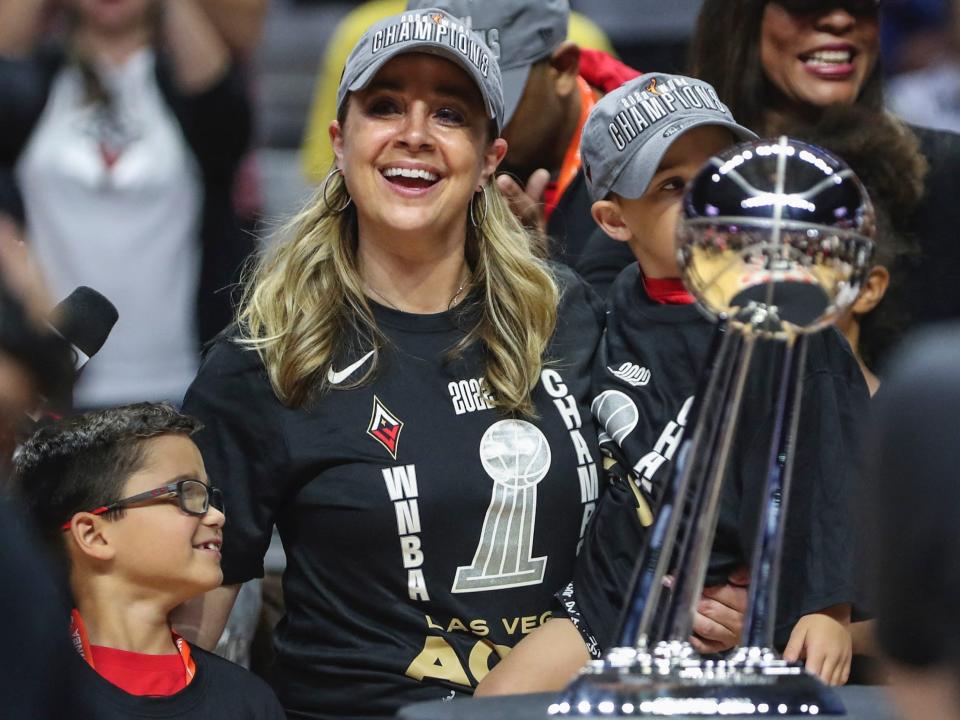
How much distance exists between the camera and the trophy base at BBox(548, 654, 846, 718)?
4.92 ft

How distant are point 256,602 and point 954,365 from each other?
6.50 feet

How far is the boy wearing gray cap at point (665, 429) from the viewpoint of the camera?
2123mm

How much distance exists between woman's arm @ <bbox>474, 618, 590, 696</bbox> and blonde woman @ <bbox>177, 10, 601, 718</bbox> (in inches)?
4.1

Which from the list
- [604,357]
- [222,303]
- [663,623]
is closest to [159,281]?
[222,303]

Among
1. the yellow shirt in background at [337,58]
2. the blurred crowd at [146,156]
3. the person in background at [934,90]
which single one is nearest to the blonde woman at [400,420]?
the blurred crowd at [146,156]

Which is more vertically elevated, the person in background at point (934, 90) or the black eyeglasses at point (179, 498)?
the person in background at point (934, 90)

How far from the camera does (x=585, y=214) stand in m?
3.21

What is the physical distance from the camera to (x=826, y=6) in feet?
9.71

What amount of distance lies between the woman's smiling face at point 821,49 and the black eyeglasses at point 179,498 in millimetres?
1398

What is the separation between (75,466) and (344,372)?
1.43ft

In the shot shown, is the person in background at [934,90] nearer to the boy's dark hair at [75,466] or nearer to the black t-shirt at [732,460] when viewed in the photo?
the black t-shirt at [732,460]

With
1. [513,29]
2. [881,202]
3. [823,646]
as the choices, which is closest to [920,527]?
[823,646]

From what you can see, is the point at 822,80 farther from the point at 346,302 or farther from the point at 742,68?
the point at 346,302

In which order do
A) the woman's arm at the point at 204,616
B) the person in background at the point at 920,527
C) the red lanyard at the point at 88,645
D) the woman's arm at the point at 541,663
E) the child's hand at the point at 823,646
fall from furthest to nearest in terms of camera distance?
the woman's arm at the point at 204,616 → the red lanyard at the point at 88,645 → the woman's arm at the point at 541,663 → the child's hand at the point at 823,646 → the person in background at the point at 920,527
